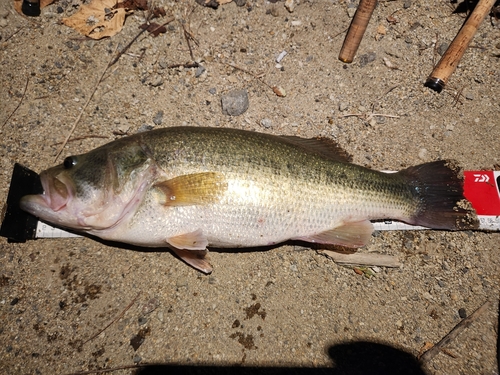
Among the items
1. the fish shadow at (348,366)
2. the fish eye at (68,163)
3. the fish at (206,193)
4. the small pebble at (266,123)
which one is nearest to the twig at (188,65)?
the small pebble at (266,123)

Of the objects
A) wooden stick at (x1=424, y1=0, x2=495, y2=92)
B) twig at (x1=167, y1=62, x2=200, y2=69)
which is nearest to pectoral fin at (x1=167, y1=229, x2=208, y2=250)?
twig at (x1=167, y1=62, x2=200, y2=69)

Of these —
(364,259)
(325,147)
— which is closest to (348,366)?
(364,259)

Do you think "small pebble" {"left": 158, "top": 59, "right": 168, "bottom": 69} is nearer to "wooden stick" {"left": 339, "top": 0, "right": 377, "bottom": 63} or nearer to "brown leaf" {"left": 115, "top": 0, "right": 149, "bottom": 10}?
"brown leaf" {"left": 115, "top": 0, "right": 149, "bottom": 10}

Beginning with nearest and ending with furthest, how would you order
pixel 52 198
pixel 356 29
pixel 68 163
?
pixel 52 198
pixel 68 163
pixel 356 29

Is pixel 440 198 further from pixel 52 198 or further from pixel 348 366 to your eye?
pixel 52 198

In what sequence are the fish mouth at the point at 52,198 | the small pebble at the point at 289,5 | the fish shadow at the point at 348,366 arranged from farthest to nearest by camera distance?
the small pebble at the point at 289,5 → the fish shadow at the point at 348,366 → the fish mouth at the point at 52,198

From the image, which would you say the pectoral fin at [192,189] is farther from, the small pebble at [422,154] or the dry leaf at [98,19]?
the small pebble at [422,154]

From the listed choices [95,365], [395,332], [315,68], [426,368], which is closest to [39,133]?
[95,365]
